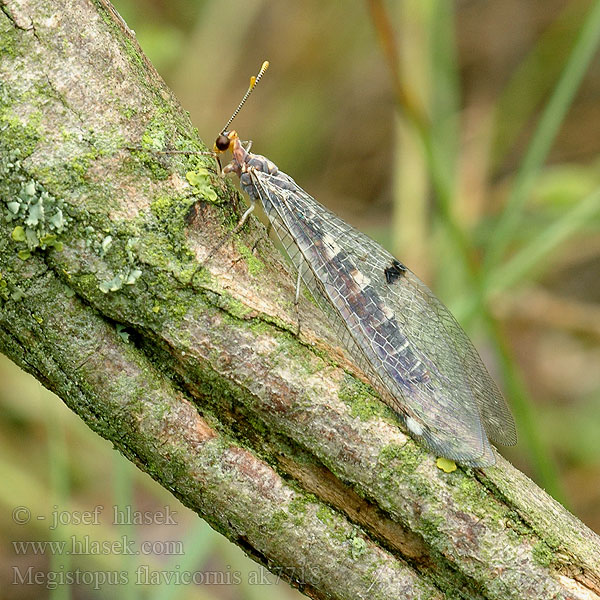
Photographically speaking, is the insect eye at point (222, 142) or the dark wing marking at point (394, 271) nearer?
the dark wing marking at point (394, 271)

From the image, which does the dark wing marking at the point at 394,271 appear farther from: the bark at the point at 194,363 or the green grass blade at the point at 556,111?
the bark at the point at 194,363

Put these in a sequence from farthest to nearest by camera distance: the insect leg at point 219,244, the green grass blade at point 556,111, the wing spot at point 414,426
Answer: the green grass blade at point 556,111, the wing spot at point 414,426, the insect leg at point 219,244

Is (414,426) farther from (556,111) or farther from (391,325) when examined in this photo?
(556,111)

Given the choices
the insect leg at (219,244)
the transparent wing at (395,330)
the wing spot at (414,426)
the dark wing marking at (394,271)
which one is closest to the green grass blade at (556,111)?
the dark wing marking at (394,271)

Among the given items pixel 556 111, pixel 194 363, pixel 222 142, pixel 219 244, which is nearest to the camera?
pixel 194 363

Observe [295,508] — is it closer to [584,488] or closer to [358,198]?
[584,488]

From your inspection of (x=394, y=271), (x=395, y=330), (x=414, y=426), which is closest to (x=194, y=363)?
(x=414, y=426)

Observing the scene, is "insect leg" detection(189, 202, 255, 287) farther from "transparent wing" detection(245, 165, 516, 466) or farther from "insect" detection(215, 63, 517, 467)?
"transparent wing" detection(245, 165, 516, 466)
